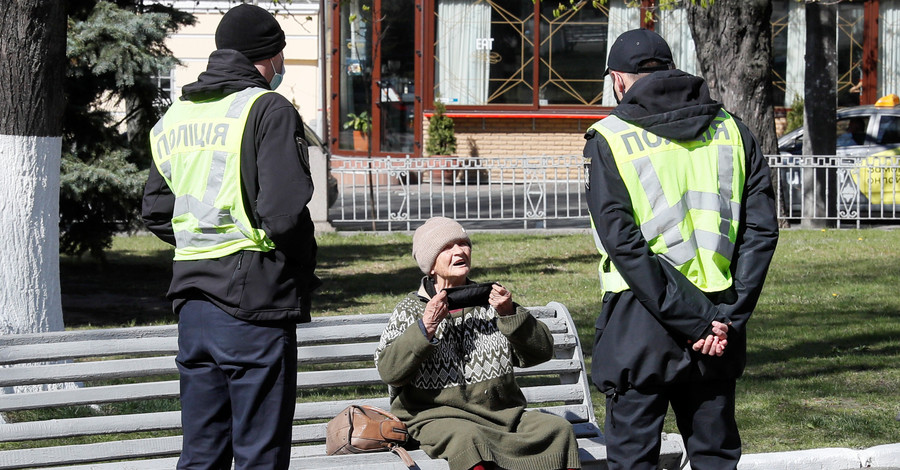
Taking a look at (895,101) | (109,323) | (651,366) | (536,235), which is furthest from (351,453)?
(895,101)

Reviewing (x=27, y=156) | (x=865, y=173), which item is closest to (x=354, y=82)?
(x=865, y=173)

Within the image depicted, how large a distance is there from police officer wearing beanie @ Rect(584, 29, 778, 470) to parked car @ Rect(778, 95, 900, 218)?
11.5 metres

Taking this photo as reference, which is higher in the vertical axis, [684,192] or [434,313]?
[684,192]

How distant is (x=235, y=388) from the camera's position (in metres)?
3.27

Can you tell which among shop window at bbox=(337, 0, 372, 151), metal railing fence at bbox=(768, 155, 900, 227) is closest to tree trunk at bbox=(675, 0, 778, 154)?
metal railing fence at bbox=(768, 155, 900, 227)

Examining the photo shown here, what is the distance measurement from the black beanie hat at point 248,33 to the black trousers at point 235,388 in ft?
2.52

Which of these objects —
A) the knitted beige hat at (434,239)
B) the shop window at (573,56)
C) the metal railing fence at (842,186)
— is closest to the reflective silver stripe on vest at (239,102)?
the knitted beige hat at (434,239)

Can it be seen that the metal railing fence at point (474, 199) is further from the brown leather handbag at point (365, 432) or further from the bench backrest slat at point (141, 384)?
the brown leather handbag at point (365, 432)

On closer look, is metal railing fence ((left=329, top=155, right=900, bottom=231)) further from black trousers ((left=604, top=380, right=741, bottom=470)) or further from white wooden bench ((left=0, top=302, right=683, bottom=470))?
black trousers ((left=604, top=380, right=741, bottom=470))

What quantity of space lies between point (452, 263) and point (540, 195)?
427 inches

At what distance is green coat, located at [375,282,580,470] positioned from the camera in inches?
158

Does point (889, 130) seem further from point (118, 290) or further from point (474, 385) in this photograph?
point (474, 385)

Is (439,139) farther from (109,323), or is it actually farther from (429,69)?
(109,323)

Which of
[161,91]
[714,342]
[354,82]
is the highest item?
[354,82]
